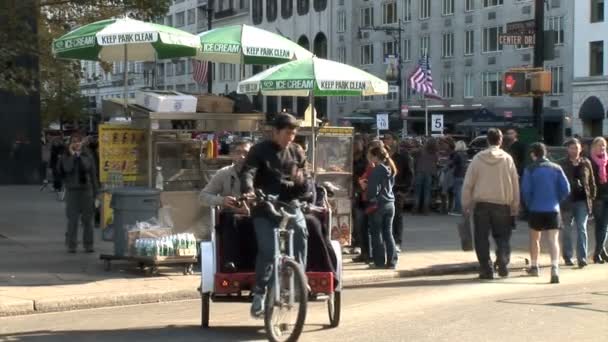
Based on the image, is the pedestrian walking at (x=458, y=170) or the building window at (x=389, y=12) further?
the building window at (x=389, y=12)

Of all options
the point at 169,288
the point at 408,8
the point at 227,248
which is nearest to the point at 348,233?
the point at 169,288

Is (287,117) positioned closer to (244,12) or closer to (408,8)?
(408,8)

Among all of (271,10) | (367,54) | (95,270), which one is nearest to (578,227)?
(95,270)

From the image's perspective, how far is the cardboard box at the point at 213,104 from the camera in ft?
45.7

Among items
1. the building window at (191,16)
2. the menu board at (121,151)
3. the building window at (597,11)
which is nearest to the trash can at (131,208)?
the menu board at (121,151)

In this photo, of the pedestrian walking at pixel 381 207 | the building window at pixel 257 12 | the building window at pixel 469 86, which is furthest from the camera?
the building window at pixel 257 12

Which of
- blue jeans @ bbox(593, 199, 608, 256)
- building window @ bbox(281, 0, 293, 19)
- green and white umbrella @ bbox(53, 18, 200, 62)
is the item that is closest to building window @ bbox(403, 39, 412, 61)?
building window @ bbox(281, 0, 293, 19)

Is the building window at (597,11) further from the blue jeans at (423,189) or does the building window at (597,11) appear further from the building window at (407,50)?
the blue jeans at (423,189)

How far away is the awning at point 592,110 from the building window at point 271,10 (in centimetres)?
3099

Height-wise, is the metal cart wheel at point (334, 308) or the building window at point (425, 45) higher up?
the building window at point (425, 45)

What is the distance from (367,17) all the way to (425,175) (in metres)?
48.6

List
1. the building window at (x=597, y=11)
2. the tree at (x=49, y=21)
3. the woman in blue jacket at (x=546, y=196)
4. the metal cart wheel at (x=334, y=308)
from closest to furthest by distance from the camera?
the metal cart wheel at (x=334, y=308) < the woman in blue jacket at (x=546, y=196) < the tree at (x=49, y=21) < the building window at (x=597, y=11)

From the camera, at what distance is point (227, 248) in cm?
885

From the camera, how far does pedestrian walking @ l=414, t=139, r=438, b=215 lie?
2261 cm
